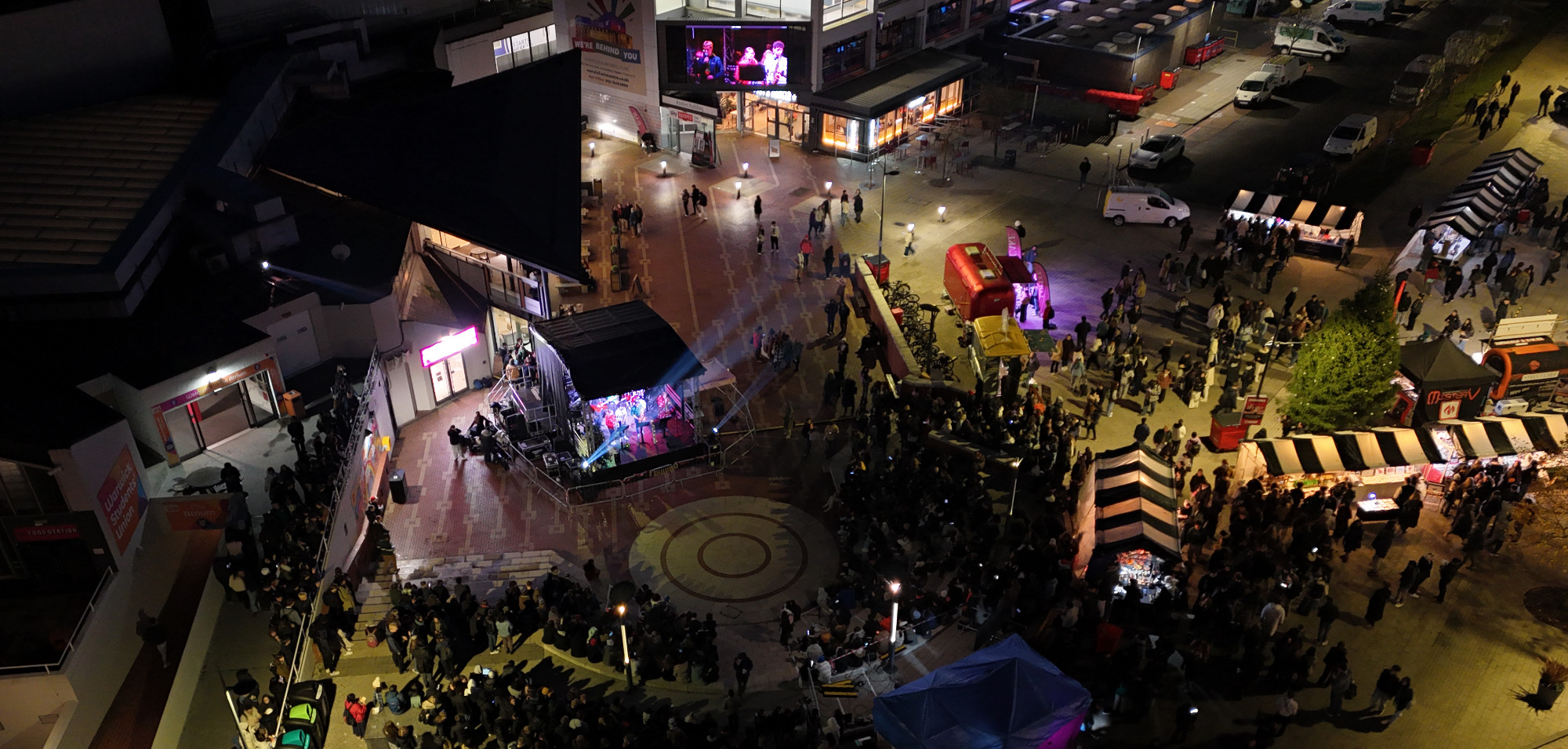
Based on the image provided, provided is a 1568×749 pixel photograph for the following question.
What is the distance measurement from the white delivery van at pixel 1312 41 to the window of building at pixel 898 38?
2268 cm

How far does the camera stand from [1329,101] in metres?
56.3

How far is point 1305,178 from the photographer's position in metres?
45.7

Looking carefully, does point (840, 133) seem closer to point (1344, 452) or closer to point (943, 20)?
point (943, 20)

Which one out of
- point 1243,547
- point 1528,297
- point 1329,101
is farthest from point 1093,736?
point 1329,101

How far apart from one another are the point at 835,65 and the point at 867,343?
1957cm

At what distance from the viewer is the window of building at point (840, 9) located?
47812 mm

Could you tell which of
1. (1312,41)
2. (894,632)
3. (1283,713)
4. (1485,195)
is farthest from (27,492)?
(1312,41)

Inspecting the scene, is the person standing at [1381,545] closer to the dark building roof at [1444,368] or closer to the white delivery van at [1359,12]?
the dark building roof at [1444,368]

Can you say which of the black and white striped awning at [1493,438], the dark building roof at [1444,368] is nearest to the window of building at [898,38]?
the dark building roof at [1444,368]

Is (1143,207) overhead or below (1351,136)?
below

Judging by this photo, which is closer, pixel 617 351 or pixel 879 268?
pixel 617 351

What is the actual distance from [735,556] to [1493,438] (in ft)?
61.9

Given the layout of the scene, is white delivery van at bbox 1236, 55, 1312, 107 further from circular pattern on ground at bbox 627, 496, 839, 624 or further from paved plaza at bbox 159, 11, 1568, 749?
circular pattern on ground at bbox 627, 496, 839, 624

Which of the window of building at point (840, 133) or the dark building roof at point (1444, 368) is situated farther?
the window of building at point (840, 133)
